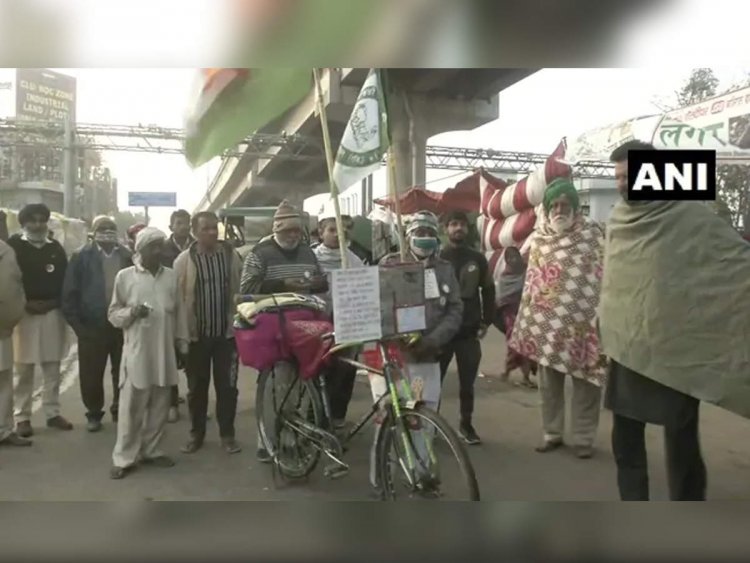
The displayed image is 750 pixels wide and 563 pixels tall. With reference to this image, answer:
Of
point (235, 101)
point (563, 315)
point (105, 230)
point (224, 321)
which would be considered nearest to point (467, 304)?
point (563, 315)

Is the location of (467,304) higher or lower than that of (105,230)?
lower

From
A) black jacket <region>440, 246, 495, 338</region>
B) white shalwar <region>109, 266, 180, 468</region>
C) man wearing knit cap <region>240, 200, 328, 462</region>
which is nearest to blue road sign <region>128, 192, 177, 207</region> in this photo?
white shalwar <region>109, 266, 180, 468</region>

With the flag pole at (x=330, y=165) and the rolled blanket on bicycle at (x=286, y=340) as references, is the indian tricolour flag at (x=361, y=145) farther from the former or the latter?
the rolled blanket on bicycle at (x=286, y=340)

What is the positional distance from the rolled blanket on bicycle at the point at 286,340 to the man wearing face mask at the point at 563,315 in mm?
858

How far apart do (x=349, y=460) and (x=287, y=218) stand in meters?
1.06

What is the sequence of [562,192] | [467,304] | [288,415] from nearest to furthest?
[562,192] < [288,415] < [467,304]

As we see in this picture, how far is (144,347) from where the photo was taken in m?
2.73

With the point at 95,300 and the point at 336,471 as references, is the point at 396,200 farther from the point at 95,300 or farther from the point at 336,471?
the point at 95,300

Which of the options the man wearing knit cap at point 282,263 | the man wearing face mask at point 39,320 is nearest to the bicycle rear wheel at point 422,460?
the man wearing knit cap at point 282,263

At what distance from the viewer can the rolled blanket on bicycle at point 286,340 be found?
2.76 metres

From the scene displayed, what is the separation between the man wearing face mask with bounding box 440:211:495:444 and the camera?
2863 mm

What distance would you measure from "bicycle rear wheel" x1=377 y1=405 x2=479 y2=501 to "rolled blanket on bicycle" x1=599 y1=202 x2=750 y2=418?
754 millimetres

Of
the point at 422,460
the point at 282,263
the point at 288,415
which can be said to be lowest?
the point at 422,460

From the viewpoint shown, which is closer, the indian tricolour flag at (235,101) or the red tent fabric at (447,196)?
the indian tricolour flag at (235,101)
